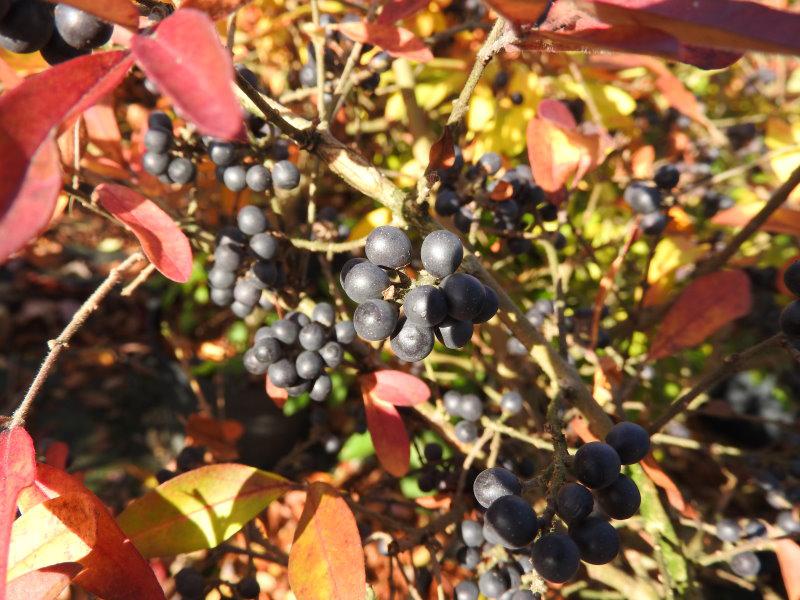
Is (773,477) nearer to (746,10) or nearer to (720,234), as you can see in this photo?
(720,234)

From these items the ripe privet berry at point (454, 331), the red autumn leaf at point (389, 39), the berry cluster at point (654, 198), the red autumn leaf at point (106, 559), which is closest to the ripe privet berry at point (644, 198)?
the berry cluster at point (654, 198)

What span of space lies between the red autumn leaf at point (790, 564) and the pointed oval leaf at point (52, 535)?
0.90 metres

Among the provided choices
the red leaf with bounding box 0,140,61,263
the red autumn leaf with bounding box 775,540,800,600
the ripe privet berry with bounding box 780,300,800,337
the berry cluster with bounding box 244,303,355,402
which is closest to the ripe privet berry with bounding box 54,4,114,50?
the red leaf with bounding box 0,140,61,263

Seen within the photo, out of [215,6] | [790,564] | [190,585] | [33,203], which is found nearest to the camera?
[33,203]

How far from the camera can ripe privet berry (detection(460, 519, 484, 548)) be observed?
2.69ft

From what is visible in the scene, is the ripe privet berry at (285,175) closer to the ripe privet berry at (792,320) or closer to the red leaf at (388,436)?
the red leaf at (388,436)

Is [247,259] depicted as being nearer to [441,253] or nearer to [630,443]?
[441,253]

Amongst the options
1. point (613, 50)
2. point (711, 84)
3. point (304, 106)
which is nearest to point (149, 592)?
point (613, 50)

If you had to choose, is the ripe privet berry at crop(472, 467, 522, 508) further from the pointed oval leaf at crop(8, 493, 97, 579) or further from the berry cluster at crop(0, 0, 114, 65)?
the berry cluster at crop(0, 0, 114, 65)

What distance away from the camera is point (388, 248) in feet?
1.64

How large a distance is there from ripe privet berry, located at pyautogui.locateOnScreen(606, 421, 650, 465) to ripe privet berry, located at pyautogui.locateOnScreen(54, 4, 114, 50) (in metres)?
0.66

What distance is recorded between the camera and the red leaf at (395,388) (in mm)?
767

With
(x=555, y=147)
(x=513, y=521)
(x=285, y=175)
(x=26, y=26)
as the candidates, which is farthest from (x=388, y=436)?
(x=26, y=26)

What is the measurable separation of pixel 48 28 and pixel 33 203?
0.28 m
